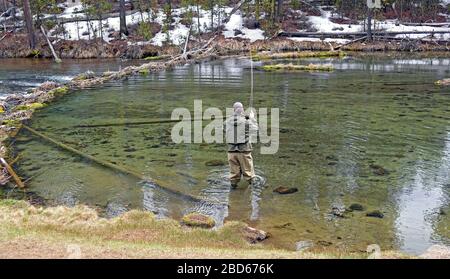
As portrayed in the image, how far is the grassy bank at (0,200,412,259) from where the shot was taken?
880 centimetres

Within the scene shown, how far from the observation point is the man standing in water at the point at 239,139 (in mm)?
13281

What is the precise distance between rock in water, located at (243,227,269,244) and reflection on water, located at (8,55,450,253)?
0.22 meters

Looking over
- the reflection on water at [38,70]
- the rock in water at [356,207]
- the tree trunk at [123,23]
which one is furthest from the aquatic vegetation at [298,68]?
the rock in water at [356,207]

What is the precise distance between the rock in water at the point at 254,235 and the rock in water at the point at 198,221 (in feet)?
3.34

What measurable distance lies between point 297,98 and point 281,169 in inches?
507

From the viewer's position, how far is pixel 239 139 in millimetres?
13430

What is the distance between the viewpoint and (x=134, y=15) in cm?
6781

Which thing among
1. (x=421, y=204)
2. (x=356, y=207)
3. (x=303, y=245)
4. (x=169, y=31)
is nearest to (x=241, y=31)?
(x=169, y=31)

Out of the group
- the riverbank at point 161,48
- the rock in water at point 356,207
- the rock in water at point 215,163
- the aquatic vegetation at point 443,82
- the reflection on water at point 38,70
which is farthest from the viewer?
the riverbank at point 161,48

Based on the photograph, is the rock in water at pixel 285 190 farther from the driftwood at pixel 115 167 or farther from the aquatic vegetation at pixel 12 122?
the aquatic vegetation at pixel 12 122

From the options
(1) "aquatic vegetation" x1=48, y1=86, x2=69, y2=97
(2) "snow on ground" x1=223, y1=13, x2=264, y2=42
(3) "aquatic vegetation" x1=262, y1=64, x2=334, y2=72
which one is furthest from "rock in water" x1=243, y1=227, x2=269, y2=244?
(2) "snow on ground" x1=223, y1=13, x2=264, y2=42

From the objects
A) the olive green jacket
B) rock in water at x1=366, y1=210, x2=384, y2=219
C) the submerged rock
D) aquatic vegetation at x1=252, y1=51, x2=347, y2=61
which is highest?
aquatic vegetation at x1=252, y1=51, x2=347, y2=61

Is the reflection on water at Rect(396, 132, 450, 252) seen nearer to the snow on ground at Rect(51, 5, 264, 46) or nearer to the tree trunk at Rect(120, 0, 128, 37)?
the snow on ground at Rect(51, 5, 264, 46)
